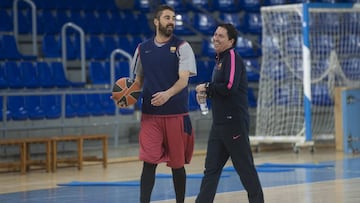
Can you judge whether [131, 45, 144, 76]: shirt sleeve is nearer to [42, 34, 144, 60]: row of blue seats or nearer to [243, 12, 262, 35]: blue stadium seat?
[42, 34, 144, 60]: row of blue seats

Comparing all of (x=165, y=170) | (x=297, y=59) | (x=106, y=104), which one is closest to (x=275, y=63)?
(x=297, y=59)

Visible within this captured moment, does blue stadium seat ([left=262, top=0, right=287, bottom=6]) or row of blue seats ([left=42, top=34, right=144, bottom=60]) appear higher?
blue stadium seat ([left=262, top=0, right=287, bottom=6])

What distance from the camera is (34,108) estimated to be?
16234 mm

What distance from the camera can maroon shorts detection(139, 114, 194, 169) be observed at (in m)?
8.69

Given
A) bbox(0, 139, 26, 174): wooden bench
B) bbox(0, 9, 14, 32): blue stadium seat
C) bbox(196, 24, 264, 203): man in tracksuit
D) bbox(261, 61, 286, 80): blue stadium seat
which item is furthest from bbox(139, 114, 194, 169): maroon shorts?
bbox(261, 61, 286, 80): blue stadium seat

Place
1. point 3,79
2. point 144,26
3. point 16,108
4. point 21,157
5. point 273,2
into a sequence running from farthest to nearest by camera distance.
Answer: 1. point 273,2
2. point 144,26
3. point 3,79
4. point 16,108
5. point 21,157

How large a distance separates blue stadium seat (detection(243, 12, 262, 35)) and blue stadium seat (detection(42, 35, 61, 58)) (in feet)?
16.6

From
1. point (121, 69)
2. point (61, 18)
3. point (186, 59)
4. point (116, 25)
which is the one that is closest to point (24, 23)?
point (61, 18)

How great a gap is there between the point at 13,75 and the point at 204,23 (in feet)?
19.5

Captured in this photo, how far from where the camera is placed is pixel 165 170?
14555 millimetres

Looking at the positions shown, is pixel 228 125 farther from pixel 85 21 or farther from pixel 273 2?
pixel 273 2

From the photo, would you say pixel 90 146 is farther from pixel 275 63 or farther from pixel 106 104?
pixel 275 63

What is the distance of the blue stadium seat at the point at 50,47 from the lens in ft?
59.6

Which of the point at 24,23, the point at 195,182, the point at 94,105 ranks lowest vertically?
the point at 195,182
